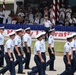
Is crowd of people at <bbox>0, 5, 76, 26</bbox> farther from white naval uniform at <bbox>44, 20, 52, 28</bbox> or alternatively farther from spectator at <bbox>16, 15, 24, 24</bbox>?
white naval uniform at <bbox>44, 20, 52, 28</bbox>

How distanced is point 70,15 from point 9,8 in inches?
302

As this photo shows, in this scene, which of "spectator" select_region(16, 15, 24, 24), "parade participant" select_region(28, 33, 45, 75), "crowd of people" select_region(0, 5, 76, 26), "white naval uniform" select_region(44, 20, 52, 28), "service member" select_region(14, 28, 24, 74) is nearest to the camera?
"parade participant" select_region(28, 33, 45, 75)

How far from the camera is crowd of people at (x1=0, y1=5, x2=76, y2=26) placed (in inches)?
1174

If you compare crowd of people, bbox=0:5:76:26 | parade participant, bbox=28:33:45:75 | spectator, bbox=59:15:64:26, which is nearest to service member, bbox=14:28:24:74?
parade participant, bbox=28:33:45:75

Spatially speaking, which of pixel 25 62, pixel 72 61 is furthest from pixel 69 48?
pixel 25 62

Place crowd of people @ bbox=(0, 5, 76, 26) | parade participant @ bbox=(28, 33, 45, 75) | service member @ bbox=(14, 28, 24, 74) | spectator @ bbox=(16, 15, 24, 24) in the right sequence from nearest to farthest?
parade participant @ bbox=(28, 33, 45, 75) < service member @ bbox=(14, 28, 24, 74) < crowd of people @ bbox=(0, 5, 76, 26) < spectator @ bbox=(16, 15, 24, 24)

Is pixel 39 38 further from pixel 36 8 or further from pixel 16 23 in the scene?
pixel 36 8

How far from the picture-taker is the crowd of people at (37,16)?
29828 mm

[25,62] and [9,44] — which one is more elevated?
[9,44]

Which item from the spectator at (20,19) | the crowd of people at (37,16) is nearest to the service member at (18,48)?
the crowd of people at (37,16)

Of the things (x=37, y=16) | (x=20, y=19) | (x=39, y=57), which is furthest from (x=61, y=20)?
(x=39, y=57)

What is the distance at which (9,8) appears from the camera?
35562mm

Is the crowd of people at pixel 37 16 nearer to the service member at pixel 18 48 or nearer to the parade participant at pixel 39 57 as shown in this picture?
the service member at pixel 18 48

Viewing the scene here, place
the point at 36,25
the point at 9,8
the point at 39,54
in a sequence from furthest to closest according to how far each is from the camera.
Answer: the point at 9,8 → the point at 36,25 → the point at 39,54
